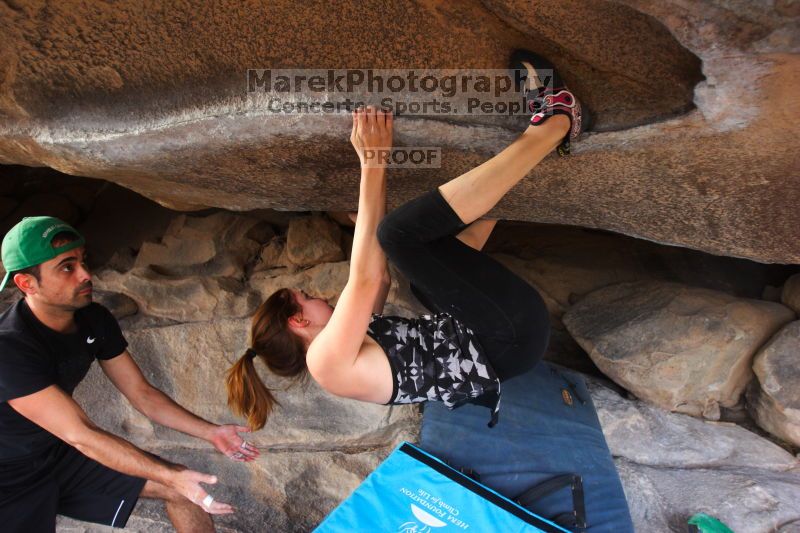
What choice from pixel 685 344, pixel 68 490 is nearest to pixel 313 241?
pixel 68 490

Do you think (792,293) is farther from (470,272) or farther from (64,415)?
(64,415)

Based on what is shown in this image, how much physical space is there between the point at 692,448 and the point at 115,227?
282cm

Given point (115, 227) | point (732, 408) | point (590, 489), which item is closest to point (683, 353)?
point (732, 408)

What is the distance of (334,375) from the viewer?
4.42ft

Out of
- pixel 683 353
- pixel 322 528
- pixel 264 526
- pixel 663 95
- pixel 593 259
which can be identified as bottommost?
pixel 264 526

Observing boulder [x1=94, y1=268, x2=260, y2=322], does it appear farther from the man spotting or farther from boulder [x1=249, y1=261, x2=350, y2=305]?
the man spotting

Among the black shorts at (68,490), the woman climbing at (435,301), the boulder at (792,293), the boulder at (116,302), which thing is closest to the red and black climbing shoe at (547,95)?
the woman climbing at (435,301)

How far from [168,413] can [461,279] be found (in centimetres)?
132

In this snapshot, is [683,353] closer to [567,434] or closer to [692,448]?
[692,448]

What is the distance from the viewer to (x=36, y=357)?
1.75 m

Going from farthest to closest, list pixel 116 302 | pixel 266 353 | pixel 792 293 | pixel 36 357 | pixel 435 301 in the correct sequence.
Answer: pixel 116 302 < pixel 792 293 < pixel 36 357 < pixel 266 353 < pixel 435 301

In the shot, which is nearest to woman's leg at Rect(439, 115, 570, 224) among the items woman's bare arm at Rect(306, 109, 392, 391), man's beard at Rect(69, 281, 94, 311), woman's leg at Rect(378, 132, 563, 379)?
woman's leg at Rect(378, 132, 563, 379)

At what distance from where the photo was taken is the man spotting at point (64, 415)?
1704mm

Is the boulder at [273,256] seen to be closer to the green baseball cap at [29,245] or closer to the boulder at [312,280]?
the boulder at [312,280]
